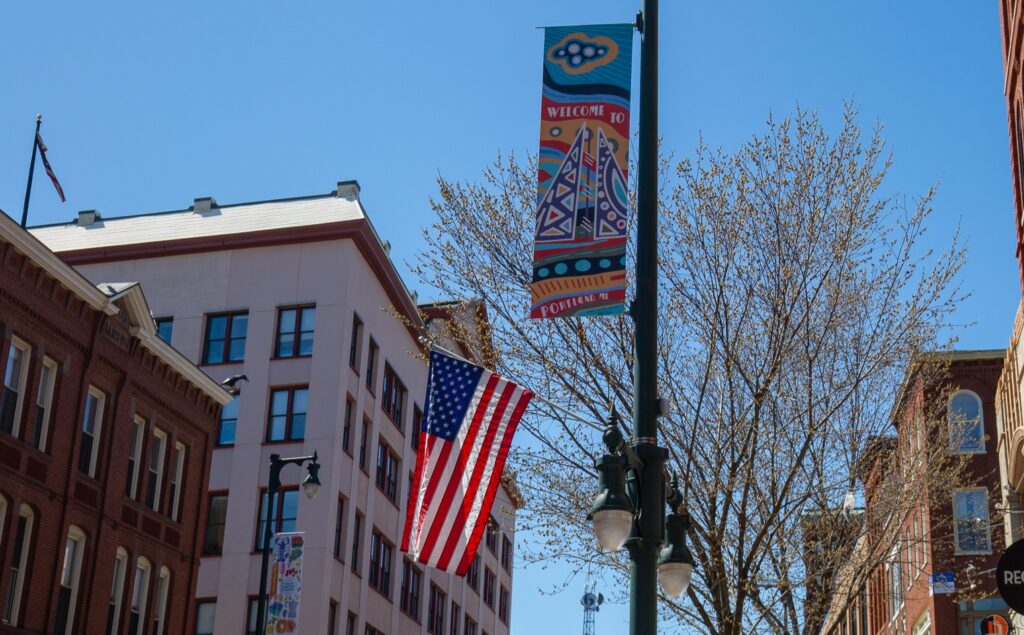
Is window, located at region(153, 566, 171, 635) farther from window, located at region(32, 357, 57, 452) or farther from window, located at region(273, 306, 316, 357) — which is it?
window, located at region(273, 306, 316, 357)

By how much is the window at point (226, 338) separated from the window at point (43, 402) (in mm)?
18248

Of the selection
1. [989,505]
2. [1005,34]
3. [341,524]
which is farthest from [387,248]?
[1005,34]

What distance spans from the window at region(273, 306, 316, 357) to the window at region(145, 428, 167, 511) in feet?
42.6

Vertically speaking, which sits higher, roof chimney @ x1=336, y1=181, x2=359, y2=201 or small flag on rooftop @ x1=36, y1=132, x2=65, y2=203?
roof chimney @ x1=336, y1=181, x2=359, y2=201

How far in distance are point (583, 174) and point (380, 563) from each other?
41.2 meters

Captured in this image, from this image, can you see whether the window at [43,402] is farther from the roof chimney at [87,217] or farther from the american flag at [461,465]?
the roof chimney at [87,217]

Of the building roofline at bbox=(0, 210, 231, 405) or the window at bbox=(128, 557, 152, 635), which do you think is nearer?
the building roofline at bbox=(0, 210, 231, 405)

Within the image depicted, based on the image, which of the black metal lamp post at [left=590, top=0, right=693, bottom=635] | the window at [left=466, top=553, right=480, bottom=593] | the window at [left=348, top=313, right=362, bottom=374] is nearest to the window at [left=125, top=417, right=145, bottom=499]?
the window at [left=348, top=313, right=362, bottom=374]

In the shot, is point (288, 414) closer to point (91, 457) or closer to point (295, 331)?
point (295, 331)

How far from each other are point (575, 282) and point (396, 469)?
43687 millimetres

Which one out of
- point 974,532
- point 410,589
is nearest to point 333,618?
point 410,589

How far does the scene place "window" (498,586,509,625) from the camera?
75562 mm

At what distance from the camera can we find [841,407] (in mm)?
20984

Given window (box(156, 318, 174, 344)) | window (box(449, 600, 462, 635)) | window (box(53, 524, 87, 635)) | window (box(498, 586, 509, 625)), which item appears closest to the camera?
window (box(53, 524, 87, 635))
